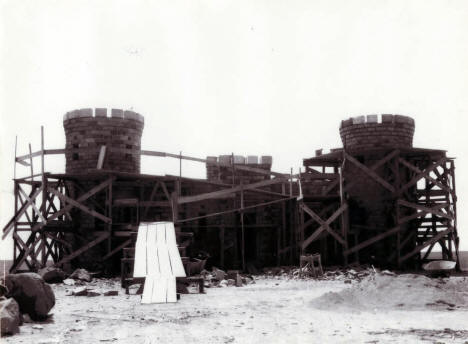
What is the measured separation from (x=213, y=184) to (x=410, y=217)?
7.98 metres

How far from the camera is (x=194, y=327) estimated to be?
9312 millimetres

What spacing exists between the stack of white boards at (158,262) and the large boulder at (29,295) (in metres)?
2.12

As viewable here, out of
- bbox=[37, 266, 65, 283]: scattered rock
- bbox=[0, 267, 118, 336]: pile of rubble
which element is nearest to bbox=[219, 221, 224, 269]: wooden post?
bbox=[37, 266, 65, 283]: scattered rock

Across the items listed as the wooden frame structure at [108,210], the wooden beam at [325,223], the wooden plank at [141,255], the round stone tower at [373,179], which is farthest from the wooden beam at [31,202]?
the round stone tower at [373,179]

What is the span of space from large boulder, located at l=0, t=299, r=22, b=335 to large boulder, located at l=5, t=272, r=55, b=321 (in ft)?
1.61

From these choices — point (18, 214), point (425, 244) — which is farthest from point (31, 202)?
point (425, 244)

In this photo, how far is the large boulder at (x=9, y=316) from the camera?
27.7 ft

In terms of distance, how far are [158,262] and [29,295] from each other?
4.79 m

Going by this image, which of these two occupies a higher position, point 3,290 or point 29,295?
point 3,290

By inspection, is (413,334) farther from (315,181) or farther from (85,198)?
(315,181)

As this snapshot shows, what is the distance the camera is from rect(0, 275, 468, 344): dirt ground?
8.45 meters

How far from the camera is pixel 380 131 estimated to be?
75.3 feet

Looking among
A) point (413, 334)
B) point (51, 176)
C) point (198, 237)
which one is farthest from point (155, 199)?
point (413, 334)

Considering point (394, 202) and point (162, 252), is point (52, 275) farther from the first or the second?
point (394, 202)
